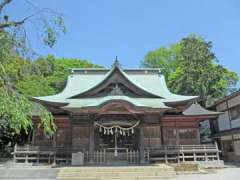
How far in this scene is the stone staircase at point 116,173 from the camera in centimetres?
1237

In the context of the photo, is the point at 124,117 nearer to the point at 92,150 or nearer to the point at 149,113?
the point at 149,113

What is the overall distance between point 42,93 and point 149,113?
14098 millimetres

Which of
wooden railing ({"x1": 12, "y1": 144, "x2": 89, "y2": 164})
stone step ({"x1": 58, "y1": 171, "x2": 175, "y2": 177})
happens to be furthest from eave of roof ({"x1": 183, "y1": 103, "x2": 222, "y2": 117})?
wooden railing ({"x1": 12, "y1": 144, "x2": 89, "y2": 164})

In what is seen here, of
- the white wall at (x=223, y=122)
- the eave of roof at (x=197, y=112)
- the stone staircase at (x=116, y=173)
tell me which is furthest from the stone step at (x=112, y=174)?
the white wall at (x=223, y=122)

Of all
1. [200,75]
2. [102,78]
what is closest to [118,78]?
[102,78]

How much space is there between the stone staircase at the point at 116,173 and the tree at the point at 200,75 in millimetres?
20055

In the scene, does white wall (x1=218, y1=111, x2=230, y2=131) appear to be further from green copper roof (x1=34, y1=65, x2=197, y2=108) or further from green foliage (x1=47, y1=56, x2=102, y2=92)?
green foliage (x1=47, y1=56, x2=102, y2=92)

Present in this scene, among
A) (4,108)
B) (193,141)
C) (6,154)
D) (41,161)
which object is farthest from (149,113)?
(6,154)

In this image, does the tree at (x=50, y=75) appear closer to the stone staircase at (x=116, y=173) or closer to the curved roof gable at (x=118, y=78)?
the curved roof gable at (x=118, y=78)

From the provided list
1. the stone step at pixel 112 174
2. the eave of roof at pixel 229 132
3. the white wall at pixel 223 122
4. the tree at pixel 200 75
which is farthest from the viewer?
the tree at pixel 200 75

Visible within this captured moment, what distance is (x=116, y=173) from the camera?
12.8m

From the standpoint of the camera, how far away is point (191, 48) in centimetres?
3519

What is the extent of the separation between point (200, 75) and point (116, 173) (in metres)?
24.0

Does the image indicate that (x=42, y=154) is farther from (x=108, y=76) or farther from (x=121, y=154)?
(x=108, y=76)
